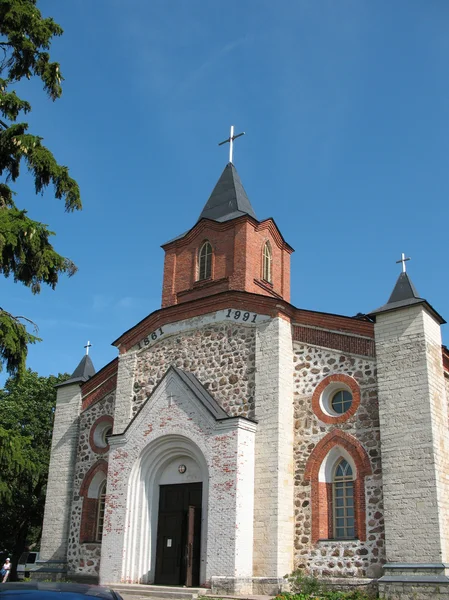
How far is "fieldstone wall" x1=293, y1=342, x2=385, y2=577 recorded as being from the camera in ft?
51.9

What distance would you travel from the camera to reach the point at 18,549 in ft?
108

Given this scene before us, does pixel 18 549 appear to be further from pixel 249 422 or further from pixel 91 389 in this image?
pixel 249 422

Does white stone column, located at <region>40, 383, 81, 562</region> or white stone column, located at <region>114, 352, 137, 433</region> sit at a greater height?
white stone column, located at <region>114, 352, 137, 433</region>

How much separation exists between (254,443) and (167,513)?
11.7 feet

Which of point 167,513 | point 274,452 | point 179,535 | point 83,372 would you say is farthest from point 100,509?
point 274,452

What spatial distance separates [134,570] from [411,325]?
410 inches

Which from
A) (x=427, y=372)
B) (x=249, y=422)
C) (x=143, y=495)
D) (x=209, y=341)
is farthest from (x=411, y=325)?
(x=143, y=495)

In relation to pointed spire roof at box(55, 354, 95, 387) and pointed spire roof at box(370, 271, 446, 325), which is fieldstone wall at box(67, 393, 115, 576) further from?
pointed spire roof at box(370, 271, 446, 325)

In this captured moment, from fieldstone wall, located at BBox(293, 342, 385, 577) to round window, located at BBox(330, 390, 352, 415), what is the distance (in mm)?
509

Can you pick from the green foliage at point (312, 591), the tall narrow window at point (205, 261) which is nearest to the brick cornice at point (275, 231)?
the tall narrow window at point (205, 261)

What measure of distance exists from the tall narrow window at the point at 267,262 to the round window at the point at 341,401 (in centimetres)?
559

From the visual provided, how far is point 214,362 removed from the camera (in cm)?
1972

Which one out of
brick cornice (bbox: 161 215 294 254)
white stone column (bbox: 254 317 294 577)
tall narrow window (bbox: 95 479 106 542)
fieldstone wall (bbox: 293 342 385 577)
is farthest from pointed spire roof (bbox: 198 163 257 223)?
tall narrow window (bbox: 95 479 106 542)

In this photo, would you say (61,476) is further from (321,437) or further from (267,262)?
(267,262)
